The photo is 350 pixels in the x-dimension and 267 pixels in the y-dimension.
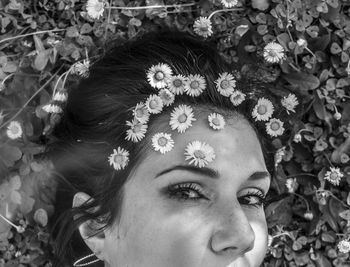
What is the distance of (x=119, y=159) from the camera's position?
155 cm

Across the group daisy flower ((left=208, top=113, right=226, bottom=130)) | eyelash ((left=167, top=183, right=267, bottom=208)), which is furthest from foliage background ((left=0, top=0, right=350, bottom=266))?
eyelash ((left=167, top=183, right=267, bottom=208))

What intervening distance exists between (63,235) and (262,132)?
651 millimetres

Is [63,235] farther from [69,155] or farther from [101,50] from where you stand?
[101,50]

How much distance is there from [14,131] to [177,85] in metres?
0.70

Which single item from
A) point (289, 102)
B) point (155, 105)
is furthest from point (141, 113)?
point (289, 102)

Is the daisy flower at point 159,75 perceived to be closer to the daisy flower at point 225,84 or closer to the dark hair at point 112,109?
the dark hair at point 112,109

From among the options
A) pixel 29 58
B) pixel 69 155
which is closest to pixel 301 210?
pixel 69 155

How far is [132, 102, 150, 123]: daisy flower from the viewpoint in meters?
1.54

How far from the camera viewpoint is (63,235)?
1.75 m

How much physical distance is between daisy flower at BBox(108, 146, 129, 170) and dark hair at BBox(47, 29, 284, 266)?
1 cm

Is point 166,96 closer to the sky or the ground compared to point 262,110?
closer to the sky

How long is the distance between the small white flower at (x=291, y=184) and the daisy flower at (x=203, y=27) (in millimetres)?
587

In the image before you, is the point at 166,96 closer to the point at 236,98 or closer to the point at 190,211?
the point at 236,98

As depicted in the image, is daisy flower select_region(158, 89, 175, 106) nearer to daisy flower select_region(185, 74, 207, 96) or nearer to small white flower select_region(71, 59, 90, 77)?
daisy flower select_region(185, 74, 207, 96)
